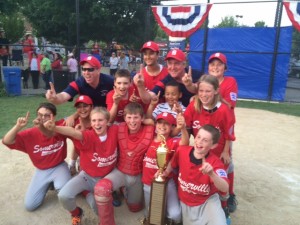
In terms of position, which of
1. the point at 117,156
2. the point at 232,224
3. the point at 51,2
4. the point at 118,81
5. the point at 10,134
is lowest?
the point at 232,224

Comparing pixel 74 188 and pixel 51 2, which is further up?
pixel 51 2

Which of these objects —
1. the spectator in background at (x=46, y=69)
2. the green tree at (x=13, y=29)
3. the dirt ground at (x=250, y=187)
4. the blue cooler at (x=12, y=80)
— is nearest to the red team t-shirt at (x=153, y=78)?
the dirt ground at (x=250, y=187)

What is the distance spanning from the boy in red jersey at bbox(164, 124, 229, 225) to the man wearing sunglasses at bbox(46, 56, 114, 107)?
137 cm

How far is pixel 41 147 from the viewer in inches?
137

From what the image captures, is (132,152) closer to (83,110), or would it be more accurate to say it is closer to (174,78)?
(83,110)

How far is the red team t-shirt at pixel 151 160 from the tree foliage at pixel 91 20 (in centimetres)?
1583

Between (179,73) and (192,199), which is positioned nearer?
(192,199)

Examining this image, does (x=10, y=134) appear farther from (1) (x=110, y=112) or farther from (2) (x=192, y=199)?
(2) (x=192, y=199)

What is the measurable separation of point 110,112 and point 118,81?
1.19 feet

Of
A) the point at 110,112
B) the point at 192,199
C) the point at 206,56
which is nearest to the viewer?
the point at 192,199

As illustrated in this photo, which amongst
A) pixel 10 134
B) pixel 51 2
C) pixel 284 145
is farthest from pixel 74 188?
pixel 51 2

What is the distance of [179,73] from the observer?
133 inches

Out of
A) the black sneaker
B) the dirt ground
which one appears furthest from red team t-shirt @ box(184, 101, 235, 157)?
the black sneaker

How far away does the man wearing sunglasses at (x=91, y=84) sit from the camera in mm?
3525
